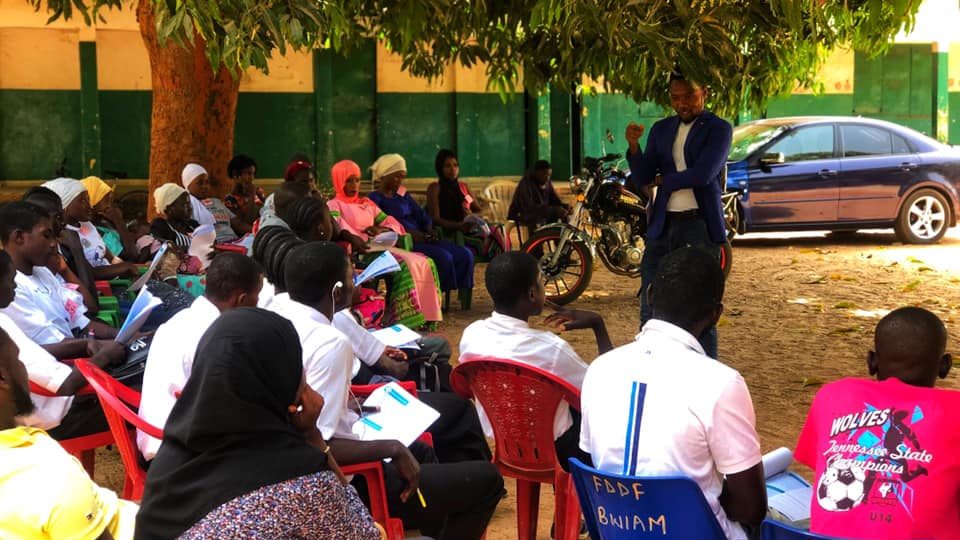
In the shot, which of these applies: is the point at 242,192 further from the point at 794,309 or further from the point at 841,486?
the point at 841,486

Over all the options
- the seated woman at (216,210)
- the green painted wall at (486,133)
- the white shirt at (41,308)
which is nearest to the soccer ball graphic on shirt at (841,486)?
the white shirt at (41,308)

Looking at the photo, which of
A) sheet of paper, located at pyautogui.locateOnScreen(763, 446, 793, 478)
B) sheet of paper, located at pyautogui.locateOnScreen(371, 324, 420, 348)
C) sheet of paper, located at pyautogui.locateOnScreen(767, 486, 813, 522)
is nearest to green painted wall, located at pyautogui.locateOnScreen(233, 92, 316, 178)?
sheet of paper, located at pyautogui.locateOnScreen(371, 324, 420, 348)

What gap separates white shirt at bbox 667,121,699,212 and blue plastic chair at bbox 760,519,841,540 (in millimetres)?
3981

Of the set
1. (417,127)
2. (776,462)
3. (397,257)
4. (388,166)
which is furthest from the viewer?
(417,127)

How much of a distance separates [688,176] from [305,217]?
2036 mm

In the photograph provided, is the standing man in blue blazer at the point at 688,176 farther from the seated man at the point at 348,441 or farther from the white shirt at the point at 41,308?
the white shirt at the point at 41,308

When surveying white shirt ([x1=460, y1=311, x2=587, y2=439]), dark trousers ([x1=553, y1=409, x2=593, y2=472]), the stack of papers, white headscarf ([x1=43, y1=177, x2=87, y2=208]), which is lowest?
dark trousers ([x1=553, y1=409, x2=593, y2=472])

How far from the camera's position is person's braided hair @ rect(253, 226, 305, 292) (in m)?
4.85

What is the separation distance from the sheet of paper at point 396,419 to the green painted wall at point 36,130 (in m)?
11.9

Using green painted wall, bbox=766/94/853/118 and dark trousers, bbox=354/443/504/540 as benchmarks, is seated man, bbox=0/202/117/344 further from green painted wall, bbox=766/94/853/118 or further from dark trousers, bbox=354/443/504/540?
green painted wall, bbox=766/94/853/118

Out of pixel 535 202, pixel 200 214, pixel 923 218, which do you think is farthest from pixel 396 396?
pixel 923 218

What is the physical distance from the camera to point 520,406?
391cm

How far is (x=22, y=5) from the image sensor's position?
14.3 m

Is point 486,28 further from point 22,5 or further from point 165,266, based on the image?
point 22,5
